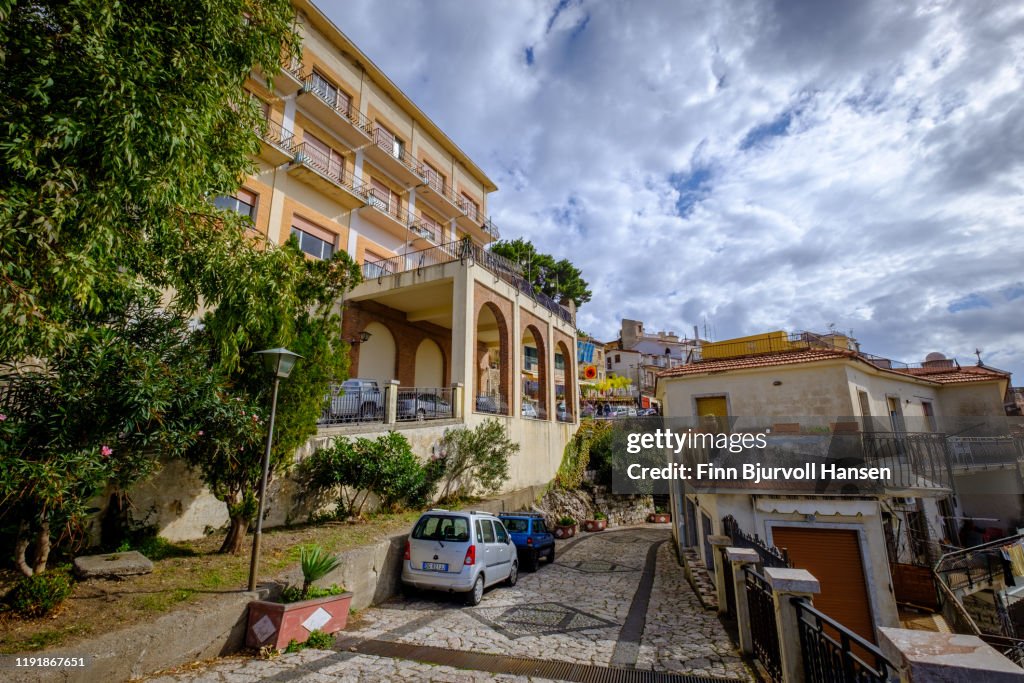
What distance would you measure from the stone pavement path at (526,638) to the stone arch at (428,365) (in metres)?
12.9

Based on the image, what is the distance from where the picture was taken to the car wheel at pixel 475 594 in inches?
326

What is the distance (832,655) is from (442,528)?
6.53 metres

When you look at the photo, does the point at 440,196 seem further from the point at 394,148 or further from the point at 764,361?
the point at 764,361

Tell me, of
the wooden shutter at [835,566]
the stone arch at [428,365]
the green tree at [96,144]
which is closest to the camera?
the green tree at [96,144]

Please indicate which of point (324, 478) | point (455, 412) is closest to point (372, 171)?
point (455, 412)

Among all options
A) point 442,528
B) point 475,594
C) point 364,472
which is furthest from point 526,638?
point 364,472

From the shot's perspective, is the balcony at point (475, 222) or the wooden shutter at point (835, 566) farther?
the balcony at point (475, 222)

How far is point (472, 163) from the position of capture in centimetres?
2875

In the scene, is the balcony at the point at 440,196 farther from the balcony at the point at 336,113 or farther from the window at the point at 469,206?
the balcony at the point at 336,113

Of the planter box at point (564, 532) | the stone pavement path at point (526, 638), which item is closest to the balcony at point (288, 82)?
the stone pavement path at point (526, 638)

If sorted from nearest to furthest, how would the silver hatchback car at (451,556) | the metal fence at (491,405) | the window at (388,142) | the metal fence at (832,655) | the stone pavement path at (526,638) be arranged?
the metal fence at (832,655) < the stone pavement path at (526,638) < the silver hatchback car at (451,556) < the metal fence at (491,405) < the window at (388,142)

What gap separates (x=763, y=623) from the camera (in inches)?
212

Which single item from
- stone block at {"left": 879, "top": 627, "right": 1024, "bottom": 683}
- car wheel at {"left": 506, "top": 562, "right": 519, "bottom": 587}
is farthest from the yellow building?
stone block at {"left": 879, "top": 627, "right": 1024, "bottom": 683}

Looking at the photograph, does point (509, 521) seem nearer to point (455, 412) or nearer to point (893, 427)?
point (455, 412)
